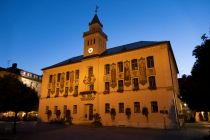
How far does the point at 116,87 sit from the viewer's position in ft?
98.0

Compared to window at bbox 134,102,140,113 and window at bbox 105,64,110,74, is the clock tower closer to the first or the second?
window at bbox 105,64,110,74

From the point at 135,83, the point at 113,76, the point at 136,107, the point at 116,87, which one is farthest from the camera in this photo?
the point at 113,76

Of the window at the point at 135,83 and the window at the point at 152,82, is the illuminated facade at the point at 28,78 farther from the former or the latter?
the window at the point at 152,82

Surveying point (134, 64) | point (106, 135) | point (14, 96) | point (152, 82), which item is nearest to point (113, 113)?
point (152, 82)

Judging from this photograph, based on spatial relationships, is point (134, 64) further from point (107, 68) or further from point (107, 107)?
point (107, 107)

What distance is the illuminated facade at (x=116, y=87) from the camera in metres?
25.5

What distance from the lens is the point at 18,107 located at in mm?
18797

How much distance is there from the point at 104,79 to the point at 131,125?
31.9 feet

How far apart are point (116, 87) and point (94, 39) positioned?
13.3 meters

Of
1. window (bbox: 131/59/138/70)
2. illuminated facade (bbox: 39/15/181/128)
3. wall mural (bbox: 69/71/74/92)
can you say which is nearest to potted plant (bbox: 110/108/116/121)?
illuminated facade (bbox: 39/15/181/128)

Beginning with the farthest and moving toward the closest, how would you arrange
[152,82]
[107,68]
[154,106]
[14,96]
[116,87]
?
[107,68], [116,87], [152,82], [154,106], [14,96]

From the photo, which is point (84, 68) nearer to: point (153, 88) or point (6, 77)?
point (153, 88)

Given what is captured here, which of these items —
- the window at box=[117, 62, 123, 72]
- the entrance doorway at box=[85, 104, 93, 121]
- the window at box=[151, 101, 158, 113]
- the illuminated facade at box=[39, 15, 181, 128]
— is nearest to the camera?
the window at box=[151, 101, 158, 113]

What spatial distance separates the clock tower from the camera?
3647cm
